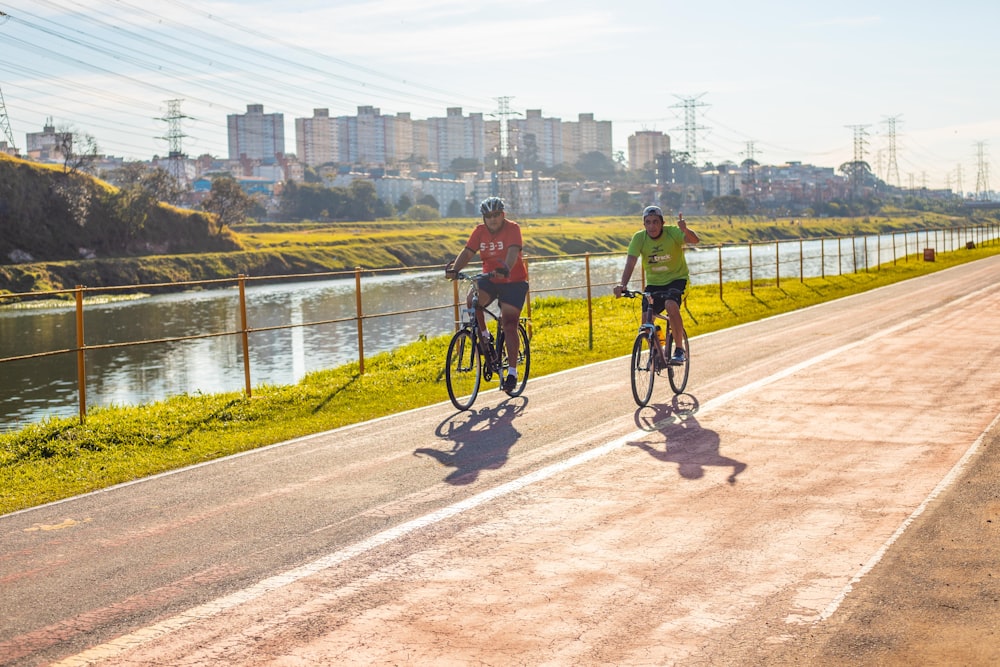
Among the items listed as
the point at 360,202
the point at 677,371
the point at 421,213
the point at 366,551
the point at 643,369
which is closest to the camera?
the point at 366,551

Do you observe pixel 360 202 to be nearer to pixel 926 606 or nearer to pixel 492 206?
pixel 492 206

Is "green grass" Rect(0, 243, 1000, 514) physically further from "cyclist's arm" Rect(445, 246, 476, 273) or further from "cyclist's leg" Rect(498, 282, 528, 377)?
"cyclist's arm" Rect(445, 246, 476, 273)

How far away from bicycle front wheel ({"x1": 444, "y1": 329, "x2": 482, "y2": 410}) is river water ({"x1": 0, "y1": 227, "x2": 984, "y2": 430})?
2442mm

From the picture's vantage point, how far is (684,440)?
911cm

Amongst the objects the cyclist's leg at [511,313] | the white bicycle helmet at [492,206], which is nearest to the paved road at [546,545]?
the cyclist's leg at [511,313]

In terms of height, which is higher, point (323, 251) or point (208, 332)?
point (323, 251)

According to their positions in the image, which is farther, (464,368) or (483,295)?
(464,368)

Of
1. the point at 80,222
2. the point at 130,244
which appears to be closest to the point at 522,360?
the point at 80,222

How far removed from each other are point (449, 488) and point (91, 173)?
10309cm

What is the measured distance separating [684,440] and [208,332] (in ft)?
123

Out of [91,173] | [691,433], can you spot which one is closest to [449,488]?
[691,433]

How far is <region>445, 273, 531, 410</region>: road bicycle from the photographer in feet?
36.7

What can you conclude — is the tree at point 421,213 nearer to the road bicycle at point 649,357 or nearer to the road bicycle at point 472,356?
the road bicycle at point 472,356

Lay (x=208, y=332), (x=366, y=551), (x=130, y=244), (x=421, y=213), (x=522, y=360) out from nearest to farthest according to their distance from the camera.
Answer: (x=366, y=551)
(x=522, y=360)
(x=208, y=332)
(x=130, y=244)
(x=421, y=213)
